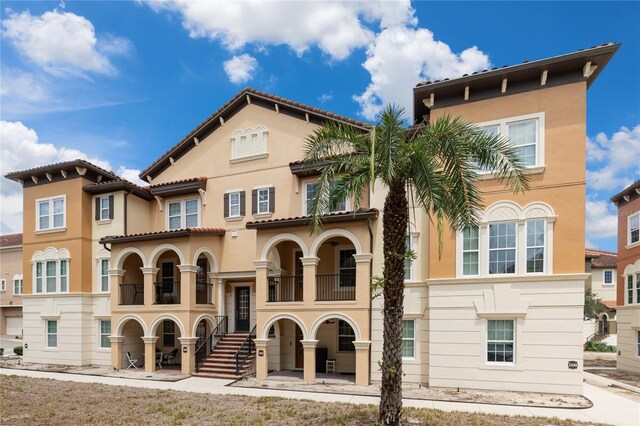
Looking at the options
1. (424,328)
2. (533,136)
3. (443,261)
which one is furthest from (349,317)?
(533,136)

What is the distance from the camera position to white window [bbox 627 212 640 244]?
20.8 meters

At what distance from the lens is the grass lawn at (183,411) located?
1027 cm

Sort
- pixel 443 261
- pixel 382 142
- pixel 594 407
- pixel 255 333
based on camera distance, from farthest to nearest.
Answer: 1. pixel 255 333
2. pixel 443 261
3. pixel 594 407
4. pixel 382 142

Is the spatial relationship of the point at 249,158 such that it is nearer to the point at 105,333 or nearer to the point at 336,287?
the point at 336,287

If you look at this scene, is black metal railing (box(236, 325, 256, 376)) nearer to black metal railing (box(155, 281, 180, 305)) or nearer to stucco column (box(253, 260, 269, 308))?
stucco column (box(253, 260, 269, 308))

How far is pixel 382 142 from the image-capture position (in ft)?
29.8

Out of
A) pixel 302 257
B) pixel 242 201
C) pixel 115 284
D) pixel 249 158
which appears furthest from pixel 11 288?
pixel 302 257

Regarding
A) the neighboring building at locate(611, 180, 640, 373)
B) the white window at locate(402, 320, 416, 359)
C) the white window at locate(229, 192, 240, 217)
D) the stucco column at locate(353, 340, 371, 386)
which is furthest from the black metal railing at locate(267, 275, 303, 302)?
the neighboring building at locate(611, 180, 640, 373)

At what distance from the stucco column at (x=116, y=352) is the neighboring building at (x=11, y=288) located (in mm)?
23446

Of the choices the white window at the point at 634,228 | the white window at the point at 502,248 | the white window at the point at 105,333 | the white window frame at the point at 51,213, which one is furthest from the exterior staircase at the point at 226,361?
the white window at the point at 634,228

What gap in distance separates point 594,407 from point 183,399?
12101mm

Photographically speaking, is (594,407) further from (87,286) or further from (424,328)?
(87,286)

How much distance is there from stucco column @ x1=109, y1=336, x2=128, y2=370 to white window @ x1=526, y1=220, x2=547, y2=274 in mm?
17421

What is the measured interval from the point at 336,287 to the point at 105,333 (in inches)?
473
